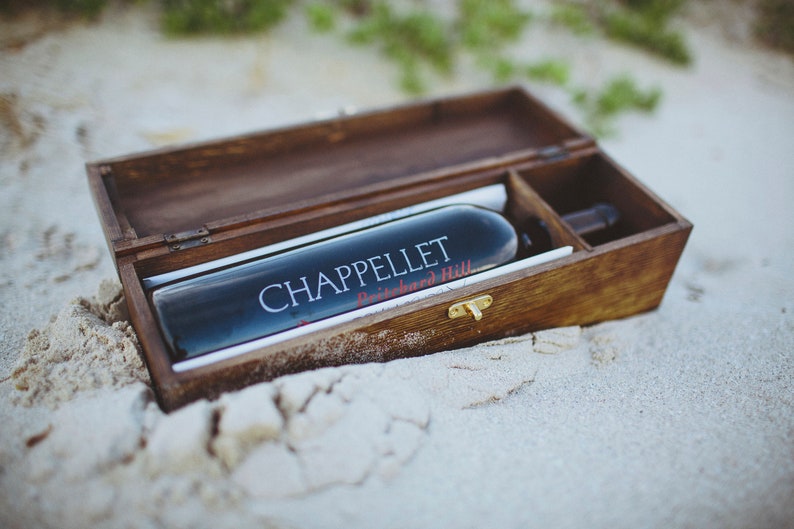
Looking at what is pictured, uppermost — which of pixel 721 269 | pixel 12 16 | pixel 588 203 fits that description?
pixel 12 16

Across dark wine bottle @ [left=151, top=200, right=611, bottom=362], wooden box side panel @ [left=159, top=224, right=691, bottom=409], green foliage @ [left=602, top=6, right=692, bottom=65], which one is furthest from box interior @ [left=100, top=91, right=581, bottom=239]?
green foliage @ [left=602, top=6, right=692, bottom=65]

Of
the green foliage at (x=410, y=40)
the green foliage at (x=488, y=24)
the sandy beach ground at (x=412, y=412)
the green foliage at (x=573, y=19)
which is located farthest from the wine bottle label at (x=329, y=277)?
the green foliage at (x=573, y=19)

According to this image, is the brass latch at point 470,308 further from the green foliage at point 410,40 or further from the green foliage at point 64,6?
the green foliage at point 64,6

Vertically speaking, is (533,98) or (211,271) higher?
(533,98)

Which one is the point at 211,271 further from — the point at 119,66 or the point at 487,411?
the point at 119,66

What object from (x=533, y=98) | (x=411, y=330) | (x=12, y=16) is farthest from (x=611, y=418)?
(x=12, y=16)

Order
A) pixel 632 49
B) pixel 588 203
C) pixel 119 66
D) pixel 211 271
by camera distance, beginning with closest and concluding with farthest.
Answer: pixel 211 271
pixel 588 203
pixel 119 66
pixel 632 49
